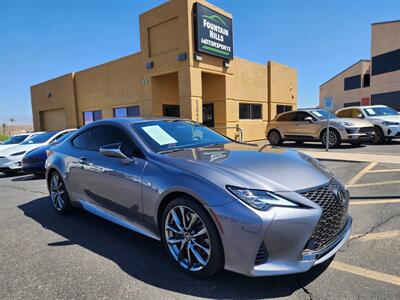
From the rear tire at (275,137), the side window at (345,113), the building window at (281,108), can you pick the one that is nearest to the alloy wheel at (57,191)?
the rear tire at (275,137)

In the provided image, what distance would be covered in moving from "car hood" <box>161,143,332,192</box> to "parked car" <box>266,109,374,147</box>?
30.9 feet

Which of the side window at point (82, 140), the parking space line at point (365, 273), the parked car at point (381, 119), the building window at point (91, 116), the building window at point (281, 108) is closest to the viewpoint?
the parking space line at point (365, 273)

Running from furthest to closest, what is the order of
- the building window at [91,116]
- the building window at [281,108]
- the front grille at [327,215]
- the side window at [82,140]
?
the building window at [281,108]
the building window at [91,116]
the side window at [82,140]
the front grille at [327,215]

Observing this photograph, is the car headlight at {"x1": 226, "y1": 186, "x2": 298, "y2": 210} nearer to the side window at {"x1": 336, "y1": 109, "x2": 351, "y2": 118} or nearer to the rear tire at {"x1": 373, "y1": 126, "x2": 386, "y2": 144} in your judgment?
the rear tire at {"x1": 373, "y1": 126, "x2": 386, "y2": 144}

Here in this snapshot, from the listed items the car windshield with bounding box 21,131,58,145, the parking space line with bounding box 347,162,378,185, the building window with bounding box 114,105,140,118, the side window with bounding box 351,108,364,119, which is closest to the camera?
the parking space line with bounding box 347,162,378,185

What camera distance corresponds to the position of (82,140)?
4520 millimetres

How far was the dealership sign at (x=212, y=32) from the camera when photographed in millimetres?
12852

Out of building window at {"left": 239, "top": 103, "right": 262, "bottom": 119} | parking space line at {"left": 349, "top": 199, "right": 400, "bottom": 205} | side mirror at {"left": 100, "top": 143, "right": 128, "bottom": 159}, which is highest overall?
building window at {"left": 239, "top": 103, "right": 262, "bottom": 119}

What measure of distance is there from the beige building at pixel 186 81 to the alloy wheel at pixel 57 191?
29.0 feet

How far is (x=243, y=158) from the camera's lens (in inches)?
117

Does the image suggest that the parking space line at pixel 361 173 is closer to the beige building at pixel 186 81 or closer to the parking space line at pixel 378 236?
the parking space line at pixel 378 236

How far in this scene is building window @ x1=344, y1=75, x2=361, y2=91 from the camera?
151 ft

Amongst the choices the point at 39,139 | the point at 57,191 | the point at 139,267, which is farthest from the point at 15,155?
the point at 139,267

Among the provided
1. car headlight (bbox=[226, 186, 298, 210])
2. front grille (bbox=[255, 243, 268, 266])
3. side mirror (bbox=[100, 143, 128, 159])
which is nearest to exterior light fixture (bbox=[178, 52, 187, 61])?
side mirror (bbox=[100, 143, 128, 159])
